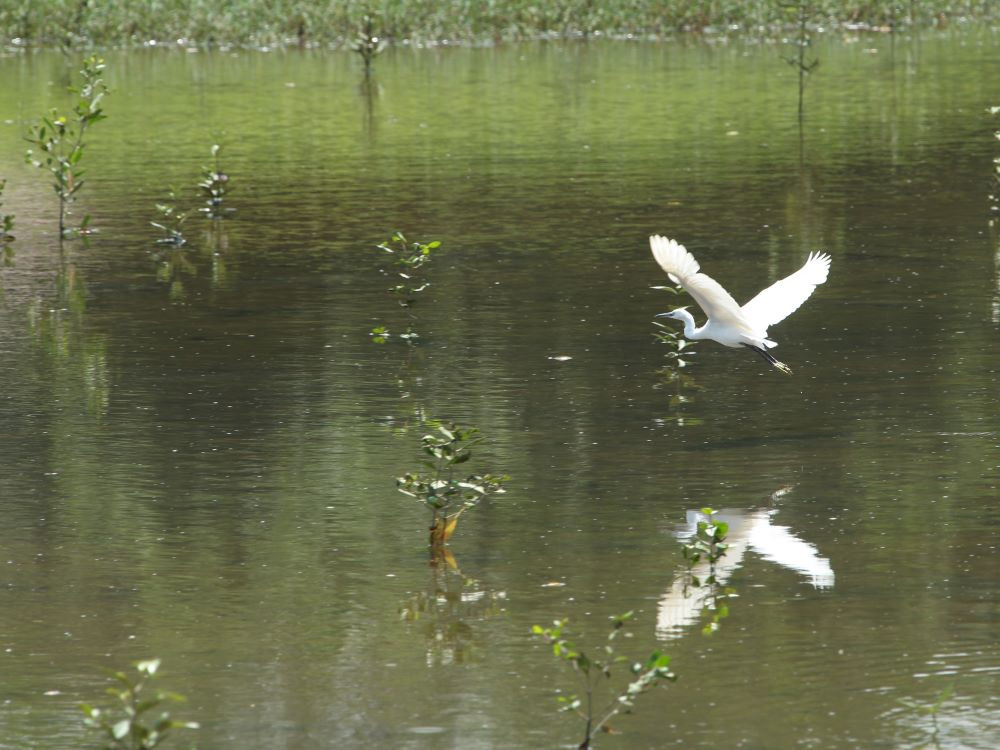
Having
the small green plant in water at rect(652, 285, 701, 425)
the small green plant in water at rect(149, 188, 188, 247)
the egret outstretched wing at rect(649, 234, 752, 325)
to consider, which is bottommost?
the small green plant in water at rect(652, 285, 701, 425)

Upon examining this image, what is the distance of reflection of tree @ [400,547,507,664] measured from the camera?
7.66 meters

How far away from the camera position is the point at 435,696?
7.12 metres

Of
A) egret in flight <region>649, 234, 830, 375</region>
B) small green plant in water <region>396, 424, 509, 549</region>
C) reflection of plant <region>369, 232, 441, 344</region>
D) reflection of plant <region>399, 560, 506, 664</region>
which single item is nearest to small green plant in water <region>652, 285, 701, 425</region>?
egret in flight <region>649, 234, 830, 375</region>

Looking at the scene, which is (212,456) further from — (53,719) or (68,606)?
(53,719)

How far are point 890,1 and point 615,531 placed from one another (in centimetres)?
3812

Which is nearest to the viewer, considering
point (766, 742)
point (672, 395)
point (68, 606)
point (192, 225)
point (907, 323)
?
point (766, 742)

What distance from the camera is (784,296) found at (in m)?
12.1

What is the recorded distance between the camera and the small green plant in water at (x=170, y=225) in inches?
725

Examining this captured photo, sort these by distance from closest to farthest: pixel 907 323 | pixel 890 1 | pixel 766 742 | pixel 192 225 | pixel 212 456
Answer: pixel 766 742 < pixel 212 456 < pixel 907 323 < pixel 192 225 < pixel 890 1

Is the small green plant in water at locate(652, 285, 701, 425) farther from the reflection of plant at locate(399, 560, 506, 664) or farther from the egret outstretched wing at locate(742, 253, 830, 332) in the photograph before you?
the reflection of plant at locate(399, 560, 506, 664)

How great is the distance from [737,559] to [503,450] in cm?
234

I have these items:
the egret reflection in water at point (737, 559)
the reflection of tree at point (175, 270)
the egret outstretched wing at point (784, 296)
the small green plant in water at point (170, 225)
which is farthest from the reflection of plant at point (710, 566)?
the small green plant in water at point (170, 225)

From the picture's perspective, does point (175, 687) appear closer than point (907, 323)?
Yes

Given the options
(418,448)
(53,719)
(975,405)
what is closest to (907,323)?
(975,405)
